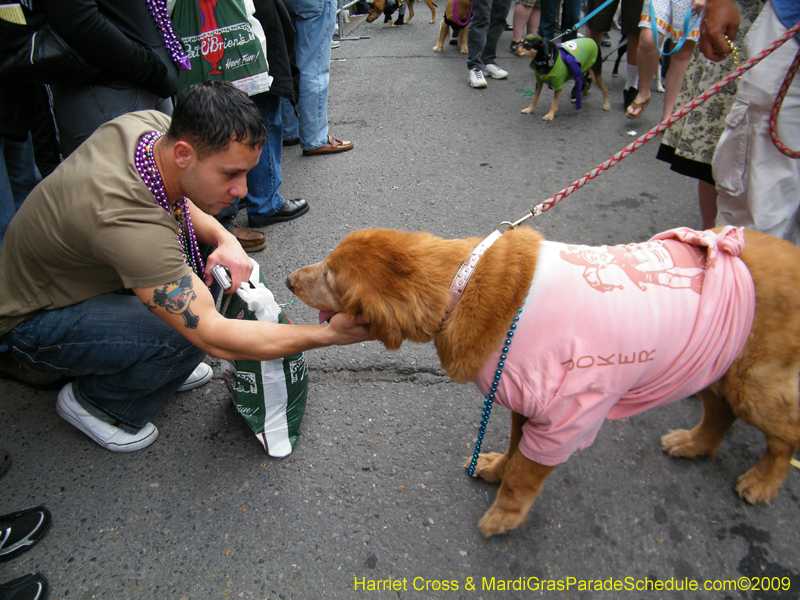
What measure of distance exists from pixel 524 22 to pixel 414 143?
4.61 meters

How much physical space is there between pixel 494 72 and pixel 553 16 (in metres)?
1.79

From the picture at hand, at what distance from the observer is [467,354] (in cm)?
162

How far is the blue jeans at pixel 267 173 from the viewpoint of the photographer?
3787 mm

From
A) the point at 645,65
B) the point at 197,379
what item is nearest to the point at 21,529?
the point at 197,379

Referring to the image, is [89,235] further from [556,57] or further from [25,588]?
[556,57]

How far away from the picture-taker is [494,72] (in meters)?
7.32

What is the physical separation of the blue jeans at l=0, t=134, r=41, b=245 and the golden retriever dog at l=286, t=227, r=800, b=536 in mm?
1804

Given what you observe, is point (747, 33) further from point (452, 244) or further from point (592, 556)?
point (592, 556)

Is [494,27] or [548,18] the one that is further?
[548,18]

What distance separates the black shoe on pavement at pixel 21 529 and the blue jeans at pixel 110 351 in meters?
0.47

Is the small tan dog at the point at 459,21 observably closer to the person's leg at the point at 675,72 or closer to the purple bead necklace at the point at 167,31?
the person's leg at the point at 675,72

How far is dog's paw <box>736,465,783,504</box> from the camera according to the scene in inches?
84.7

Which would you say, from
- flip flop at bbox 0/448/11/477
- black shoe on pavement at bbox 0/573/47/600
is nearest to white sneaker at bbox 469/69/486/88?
flip flop at bbox 0/448/11/477

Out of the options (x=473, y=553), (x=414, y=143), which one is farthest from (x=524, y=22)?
(x=473, y=553)
